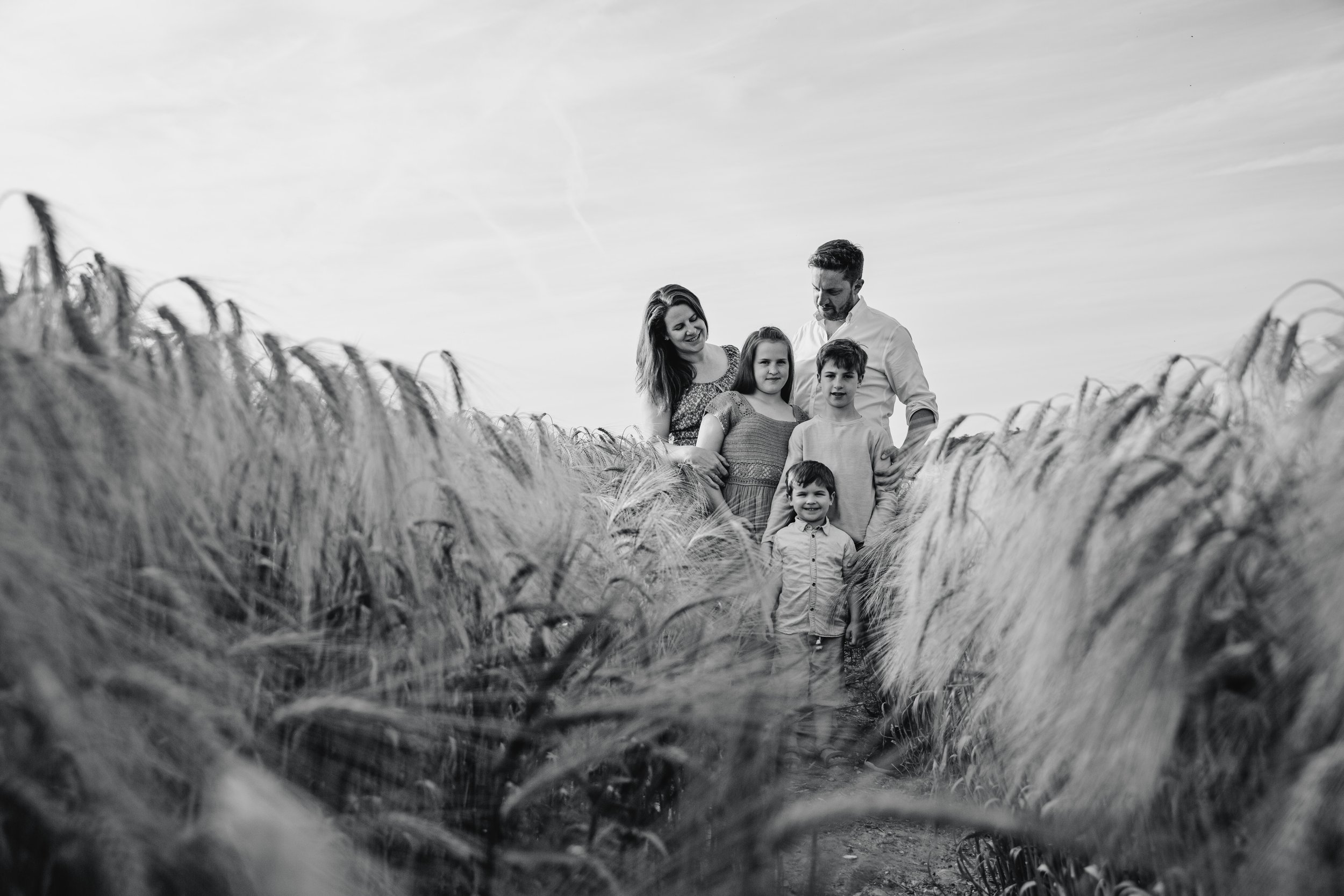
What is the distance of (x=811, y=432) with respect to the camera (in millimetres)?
4746

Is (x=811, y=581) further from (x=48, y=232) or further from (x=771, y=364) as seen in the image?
(x=48, y=232)

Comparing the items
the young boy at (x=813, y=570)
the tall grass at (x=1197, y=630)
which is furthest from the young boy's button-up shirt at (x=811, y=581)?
the tall grass at (x=1197, y=630)

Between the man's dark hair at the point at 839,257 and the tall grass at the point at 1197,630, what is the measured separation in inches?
124

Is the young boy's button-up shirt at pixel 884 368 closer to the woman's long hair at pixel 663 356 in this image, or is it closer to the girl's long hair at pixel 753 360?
the girl's long hair at pixel 753 360

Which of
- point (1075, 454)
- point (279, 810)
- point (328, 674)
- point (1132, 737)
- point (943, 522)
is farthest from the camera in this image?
point (943, 522)

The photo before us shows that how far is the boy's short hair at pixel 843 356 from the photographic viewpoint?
187 inches

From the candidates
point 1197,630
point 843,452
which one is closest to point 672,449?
point 843,452

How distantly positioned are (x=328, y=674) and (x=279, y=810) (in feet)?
2.78

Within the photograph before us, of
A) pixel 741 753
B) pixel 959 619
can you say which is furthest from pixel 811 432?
pixel 741 753

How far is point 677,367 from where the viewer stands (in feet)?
18.0

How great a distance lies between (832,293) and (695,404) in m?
0.94

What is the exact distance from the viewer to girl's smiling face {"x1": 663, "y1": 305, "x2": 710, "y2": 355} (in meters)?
5.28

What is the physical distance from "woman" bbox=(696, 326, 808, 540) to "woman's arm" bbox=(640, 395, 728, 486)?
80mm

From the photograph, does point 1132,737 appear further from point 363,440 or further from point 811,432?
point 811,432
